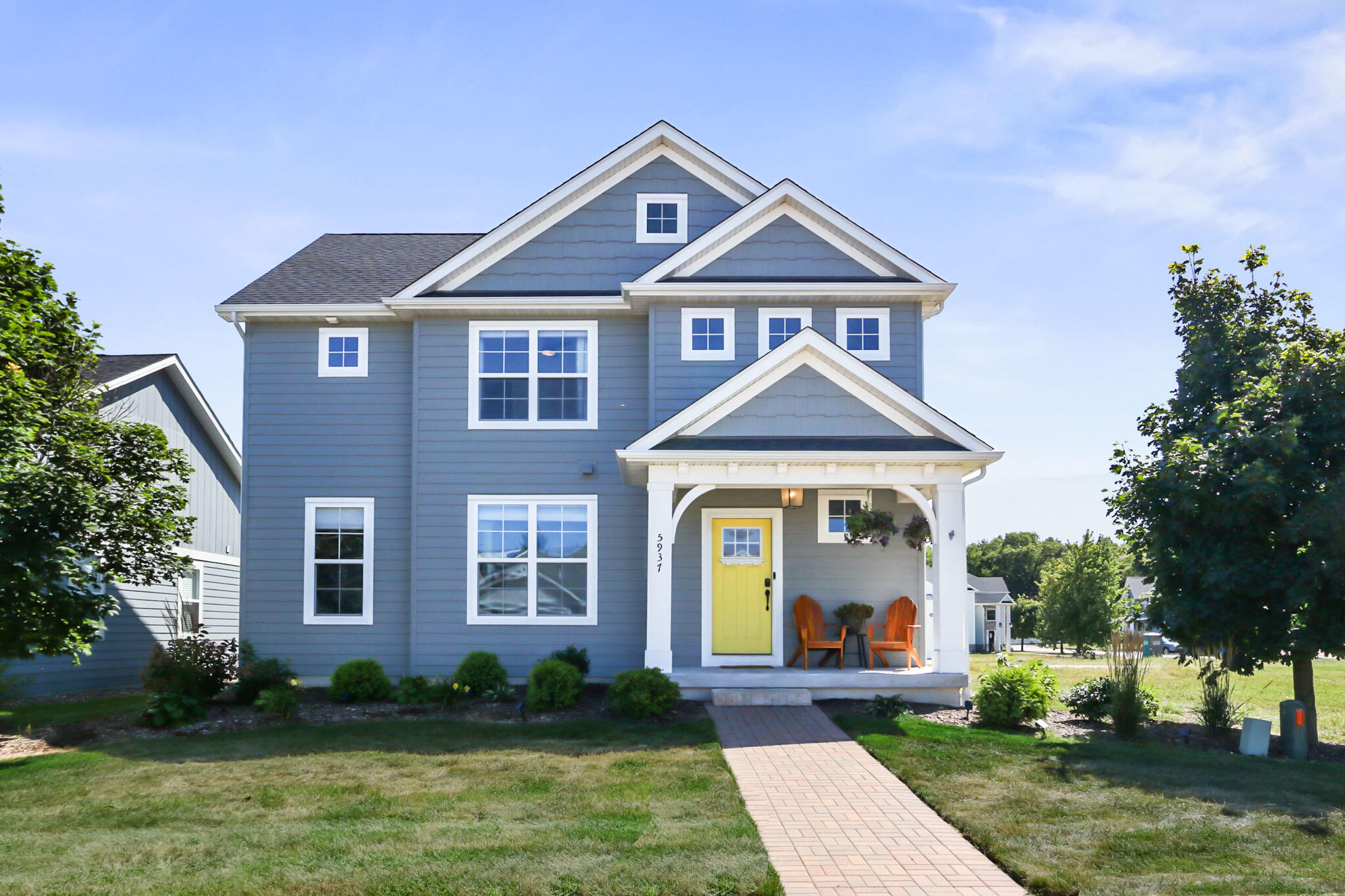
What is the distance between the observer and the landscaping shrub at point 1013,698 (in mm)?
11172

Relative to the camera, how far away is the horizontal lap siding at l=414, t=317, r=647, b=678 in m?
14.3

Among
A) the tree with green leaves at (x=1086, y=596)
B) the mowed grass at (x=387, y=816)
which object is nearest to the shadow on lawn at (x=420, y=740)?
the mowed grass at (x=387, y=816)

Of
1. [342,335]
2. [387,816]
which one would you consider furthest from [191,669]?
[387,816]

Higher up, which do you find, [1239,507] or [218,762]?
[1239,507]

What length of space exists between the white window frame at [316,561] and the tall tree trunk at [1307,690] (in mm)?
12118

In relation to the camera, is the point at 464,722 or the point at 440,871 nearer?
the point at 440,871

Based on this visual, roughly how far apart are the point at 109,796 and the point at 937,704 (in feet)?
30.2

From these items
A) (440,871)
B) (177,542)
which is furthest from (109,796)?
(177,542)

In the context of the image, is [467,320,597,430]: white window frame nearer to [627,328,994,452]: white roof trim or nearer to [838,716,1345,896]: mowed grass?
[627,328,994,452]: white roof trim

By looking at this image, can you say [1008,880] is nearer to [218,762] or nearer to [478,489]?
[218,762]

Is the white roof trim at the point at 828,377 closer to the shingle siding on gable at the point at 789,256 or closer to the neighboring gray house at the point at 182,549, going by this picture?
the shingle siding on gable at the point at 789,256

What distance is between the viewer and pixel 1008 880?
6.12 metres

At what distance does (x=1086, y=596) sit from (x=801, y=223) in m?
20.8

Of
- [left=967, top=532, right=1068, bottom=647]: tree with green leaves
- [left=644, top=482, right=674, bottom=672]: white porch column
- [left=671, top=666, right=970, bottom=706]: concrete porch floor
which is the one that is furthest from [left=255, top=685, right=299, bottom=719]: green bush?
[left=967, top=532, right=1068, bottom=647]: tree with green leaves
